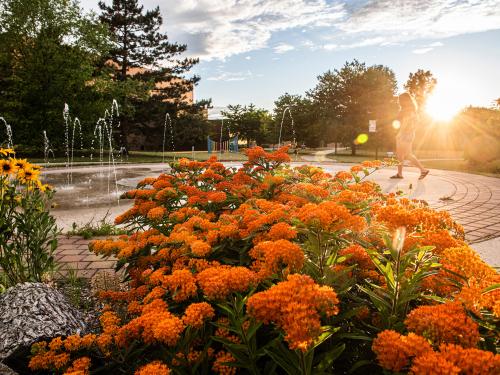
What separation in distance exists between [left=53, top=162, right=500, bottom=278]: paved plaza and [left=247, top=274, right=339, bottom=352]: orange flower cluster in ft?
7.92

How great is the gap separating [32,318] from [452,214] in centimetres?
564

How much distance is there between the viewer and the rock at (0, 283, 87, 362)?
1.78 m

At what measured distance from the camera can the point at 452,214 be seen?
5.30 metres

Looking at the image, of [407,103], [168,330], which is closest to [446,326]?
[168,330]

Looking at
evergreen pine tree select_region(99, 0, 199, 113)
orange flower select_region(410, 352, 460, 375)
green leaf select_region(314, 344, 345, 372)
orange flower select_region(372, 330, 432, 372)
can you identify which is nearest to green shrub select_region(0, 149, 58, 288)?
green leaf select_region(314, 344, 345, 372)

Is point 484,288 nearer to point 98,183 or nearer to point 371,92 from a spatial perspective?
point 98,183

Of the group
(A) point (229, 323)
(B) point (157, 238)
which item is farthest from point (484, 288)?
(B) point (157, 238)

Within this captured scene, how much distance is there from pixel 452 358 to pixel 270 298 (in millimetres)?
497

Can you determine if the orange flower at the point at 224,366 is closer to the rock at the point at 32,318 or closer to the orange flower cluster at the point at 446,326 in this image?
the orange flower cluster at the point at 446,326

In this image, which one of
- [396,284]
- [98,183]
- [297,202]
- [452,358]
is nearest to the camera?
[452,358]

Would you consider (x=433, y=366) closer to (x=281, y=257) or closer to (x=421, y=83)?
(x=281, y=257)

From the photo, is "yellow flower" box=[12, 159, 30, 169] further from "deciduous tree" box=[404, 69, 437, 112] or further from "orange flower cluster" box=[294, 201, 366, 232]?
"deciduous tree" box=[404, 69, 437, 112]

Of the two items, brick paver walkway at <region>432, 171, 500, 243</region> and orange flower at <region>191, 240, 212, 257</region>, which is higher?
orange flower at <region>191, 240, 212, 257</region>

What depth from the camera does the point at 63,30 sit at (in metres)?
23.6
